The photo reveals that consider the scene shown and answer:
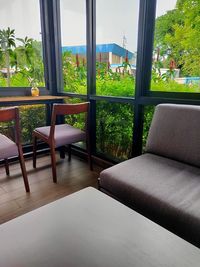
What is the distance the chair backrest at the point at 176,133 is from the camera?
4.19 ft

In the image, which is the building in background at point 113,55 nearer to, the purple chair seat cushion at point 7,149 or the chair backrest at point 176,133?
the chair backrest at point 176,133

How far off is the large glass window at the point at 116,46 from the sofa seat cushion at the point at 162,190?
89cm

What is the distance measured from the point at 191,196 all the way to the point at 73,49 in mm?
2158

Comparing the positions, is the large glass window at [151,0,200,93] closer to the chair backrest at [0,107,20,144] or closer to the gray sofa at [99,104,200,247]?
the gray sofa at [99,104,200,247]

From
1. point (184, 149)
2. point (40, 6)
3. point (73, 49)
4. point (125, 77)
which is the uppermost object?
point (40, 6)

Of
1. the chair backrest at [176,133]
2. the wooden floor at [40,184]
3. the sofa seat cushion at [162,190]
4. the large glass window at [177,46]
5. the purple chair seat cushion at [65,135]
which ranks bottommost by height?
the wooden floor at [40,184]

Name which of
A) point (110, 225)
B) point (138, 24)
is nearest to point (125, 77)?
point (138, 24)

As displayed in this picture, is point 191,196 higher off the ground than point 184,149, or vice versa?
point 184,149

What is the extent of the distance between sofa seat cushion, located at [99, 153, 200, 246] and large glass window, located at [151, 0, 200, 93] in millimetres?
650

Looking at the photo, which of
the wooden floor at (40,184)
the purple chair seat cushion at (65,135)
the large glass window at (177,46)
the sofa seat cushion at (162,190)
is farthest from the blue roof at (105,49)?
the wooden floor at (40,184)

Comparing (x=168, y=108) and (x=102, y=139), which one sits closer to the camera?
(x=168, y=108)

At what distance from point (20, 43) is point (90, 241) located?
2417mm

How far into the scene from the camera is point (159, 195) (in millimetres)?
986

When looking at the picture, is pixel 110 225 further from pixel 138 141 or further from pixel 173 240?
pixel 138 141
